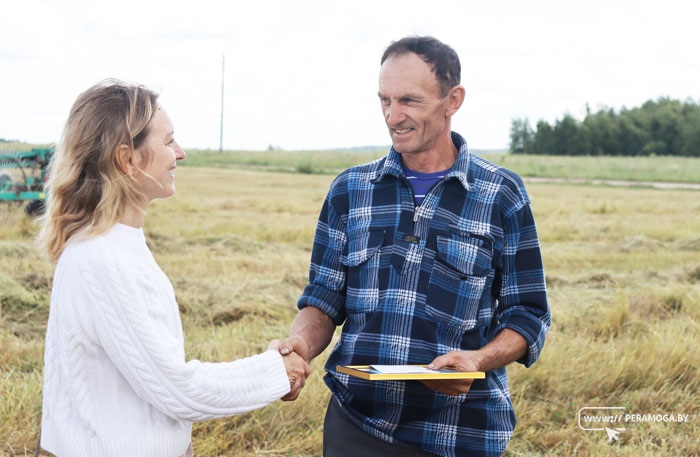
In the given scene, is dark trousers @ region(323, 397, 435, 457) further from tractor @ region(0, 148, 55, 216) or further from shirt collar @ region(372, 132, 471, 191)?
tractor @ region(0, 148, 55, 216)

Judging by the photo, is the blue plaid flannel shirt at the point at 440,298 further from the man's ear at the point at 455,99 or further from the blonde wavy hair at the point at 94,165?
the blonde wavy hair at the point at 94,165

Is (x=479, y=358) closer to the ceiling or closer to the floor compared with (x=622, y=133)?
closer to the floor

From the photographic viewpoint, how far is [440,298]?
2.52 metres

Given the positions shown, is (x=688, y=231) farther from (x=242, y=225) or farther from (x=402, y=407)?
(x=402, y=407)

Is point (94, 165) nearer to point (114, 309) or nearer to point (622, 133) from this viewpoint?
point (114, 309)

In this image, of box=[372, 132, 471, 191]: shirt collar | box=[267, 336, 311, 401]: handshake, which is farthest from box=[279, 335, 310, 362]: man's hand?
box=[372, 132, 471, 191]: shirt collar

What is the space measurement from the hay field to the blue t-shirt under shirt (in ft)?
6.01

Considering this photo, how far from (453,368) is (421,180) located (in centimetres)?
67

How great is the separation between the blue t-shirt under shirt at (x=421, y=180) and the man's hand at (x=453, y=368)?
1.77ft

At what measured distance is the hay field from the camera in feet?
13.9

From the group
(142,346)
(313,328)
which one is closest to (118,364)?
(142,346)

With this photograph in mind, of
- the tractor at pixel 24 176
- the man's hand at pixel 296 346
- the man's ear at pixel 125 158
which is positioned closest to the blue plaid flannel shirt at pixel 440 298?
the man's hand at pixel 296 346

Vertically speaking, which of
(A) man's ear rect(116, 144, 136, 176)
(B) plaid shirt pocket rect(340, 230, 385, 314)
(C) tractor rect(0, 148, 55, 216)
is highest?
(A) man's ear rect(116, 144, 136, 176)

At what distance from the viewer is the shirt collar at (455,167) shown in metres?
2.59
